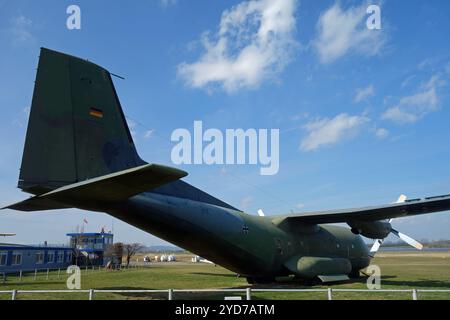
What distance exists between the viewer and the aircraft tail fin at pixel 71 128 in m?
12.1

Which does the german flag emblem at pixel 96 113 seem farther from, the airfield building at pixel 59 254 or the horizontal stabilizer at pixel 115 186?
the airfield building at pixel 59 254

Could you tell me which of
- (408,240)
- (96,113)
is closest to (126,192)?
(96,113)

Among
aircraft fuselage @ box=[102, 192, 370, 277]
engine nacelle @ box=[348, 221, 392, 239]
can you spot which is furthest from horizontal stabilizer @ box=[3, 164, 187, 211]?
engine nacelle @ box=[348, 221, 392, 239]

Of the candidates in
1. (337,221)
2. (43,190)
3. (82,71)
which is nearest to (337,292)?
(337,221)

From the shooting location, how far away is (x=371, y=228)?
22297 mm

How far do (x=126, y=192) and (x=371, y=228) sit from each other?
16023mm

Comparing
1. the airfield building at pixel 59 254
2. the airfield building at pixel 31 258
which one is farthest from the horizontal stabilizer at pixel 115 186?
the airfield building at pixel 59 254

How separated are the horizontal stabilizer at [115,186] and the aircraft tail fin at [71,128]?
0.95 metres

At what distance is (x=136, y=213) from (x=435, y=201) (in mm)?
14531

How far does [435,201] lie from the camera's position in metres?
19.1

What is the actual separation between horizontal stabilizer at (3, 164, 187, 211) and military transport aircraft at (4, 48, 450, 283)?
28 millimetres
